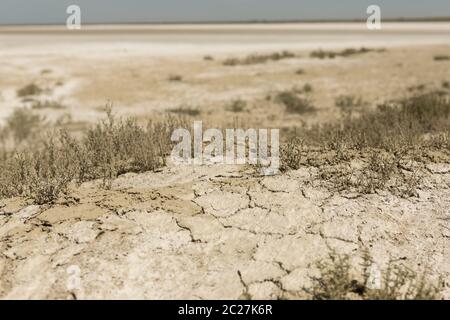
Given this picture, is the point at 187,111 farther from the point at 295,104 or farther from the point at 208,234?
the point at 208,234

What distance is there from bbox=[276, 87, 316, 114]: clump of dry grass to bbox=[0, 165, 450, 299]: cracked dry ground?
6.15 meters

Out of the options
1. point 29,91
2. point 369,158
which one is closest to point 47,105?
point 29,91

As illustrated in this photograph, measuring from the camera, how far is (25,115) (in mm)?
10328

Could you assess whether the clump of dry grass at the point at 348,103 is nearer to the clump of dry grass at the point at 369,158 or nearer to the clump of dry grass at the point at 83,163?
the clump of dry grass at the point at 369,158

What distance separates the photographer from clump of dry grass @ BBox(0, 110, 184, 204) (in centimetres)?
422

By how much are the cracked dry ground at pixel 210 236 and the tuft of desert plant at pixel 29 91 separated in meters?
10.1

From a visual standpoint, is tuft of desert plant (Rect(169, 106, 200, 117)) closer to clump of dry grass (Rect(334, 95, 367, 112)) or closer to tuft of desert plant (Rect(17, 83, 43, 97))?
clump of dry grass (Rect(334, 95, 367, 112))

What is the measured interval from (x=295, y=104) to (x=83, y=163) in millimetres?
6858

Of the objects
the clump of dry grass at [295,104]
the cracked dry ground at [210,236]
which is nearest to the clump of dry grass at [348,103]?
the clump of dry grass at [295,104]

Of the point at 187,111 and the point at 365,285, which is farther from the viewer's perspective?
the point at 187,111

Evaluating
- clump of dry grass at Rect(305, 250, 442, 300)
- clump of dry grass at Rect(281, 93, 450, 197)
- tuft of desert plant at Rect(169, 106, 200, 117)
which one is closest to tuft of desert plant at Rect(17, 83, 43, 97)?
tuft of desert plant at Rect(169, 106, 200, 117)

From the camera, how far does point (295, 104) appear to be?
10.6 m

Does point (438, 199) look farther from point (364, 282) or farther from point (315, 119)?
point (315, 119)

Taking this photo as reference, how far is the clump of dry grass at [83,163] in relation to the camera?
422cm
